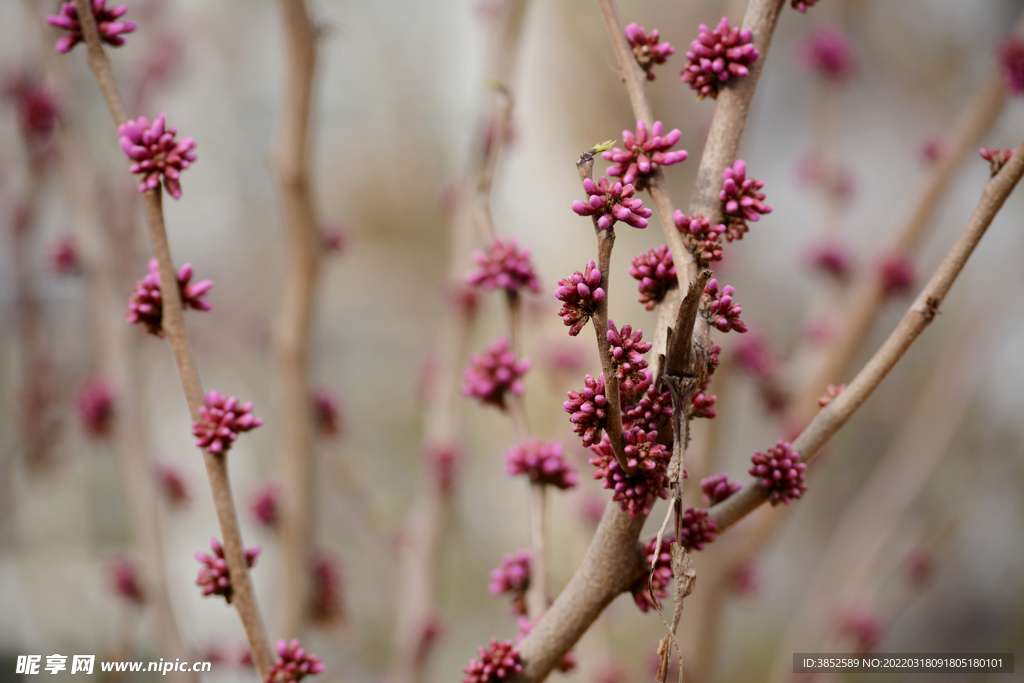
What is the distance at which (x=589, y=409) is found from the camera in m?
0.70

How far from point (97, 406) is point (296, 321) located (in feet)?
1.87

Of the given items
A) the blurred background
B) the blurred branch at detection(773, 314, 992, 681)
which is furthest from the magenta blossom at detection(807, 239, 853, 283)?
the blurred branch at detection(773, 314, 992, 681)

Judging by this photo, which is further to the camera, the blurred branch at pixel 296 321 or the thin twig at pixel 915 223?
the thin twig at pixel 915 223

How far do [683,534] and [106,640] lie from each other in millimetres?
3137

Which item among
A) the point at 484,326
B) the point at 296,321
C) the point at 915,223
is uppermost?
the point at 484,326

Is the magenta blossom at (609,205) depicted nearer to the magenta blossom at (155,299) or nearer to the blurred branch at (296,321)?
the magenta blossom at (155,299)

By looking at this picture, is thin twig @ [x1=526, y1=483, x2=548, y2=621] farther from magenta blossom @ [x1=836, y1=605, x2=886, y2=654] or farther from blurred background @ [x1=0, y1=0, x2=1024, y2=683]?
magenta blossom @ [x1=836, y1=605, x2=886, y2=654]

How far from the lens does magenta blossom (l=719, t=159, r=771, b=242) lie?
0.82 metres

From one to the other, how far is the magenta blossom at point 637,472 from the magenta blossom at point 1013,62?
1565 mm

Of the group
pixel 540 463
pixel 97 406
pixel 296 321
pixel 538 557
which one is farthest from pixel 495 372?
pixel 97 406

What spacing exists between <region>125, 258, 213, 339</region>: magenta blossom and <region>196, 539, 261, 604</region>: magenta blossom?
0.32m

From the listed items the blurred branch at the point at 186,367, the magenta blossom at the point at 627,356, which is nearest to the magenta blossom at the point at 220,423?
the blurred branch at the point at 186,367

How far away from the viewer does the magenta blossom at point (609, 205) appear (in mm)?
653

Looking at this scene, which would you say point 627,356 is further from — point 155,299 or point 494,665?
point 155,299
